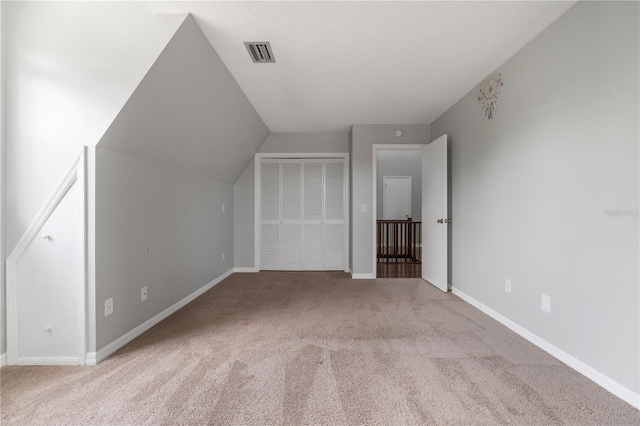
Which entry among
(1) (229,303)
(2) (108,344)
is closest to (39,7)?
(2) (108,344)

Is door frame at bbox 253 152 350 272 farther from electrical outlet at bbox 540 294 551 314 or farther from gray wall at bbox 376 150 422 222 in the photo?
gray wall at bbox 376 150 422 222

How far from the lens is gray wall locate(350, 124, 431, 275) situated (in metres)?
4.22

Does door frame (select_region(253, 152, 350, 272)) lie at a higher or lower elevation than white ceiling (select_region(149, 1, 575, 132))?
lower

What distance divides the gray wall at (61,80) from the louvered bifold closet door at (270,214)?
114 inches

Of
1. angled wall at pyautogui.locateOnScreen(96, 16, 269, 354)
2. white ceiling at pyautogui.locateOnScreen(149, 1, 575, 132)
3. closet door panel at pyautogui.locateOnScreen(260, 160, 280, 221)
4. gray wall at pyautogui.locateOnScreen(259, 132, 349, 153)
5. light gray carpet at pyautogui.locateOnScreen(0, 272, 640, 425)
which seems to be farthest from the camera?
closet door panel at pyautogui.locateOnScreen(260, 160, 280, 221)

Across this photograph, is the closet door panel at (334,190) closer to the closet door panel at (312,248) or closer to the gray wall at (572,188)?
the closet door panel at (312,248)

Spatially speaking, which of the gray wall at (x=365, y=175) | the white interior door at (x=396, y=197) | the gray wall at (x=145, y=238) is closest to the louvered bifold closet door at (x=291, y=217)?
the gray wall at (x=365, y=175)

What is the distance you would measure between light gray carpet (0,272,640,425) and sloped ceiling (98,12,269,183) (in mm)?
1519

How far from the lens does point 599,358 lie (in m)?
1.65

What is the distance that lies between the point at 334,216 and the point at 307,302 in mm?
1901

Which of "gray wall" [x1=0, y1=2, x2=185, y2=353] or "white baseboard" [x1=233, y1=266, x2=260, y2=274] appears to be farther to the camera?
"white baseboard" [x1=233, y1=266, x2=260, y2=274]

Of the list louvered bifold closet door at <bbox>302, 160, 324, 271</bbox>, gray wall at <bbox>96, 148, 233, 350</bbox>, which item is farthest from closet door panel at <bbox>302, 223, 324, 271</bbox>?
gray wall at <bbox>96, 148, 233, 350</bbox>

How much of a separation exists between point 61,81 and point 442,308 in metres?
3.71

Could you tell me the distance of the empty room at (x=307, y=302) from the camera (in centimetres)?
151
